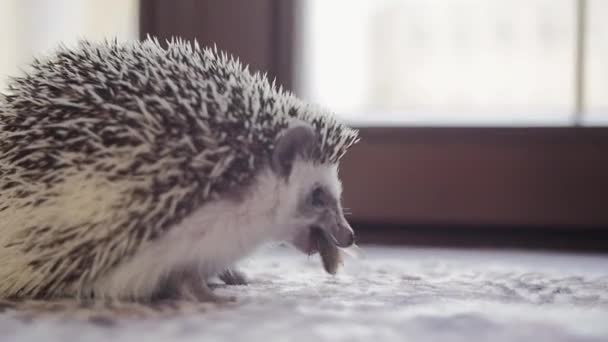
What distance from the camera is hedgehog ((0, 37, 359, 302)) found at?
0.97 meters

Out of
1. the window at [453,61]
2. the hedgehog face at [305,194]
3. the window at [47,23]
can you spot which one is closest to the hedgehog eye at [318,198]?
the hedgehog face at [305,194]

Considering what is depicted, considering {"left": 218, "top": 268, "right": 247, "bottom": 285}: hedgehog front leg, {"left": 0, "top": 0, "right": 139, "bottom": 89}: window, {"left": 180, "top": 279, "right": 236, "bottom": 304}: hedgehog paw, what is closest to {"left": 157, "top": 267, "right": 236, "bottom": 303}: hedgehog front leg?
{"left": 180, "top": 279, "right": 236, "bottom": 304}: hedgehog paw

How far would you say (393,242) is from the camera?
5.91ft

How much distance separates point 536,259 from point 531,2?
2.39ft

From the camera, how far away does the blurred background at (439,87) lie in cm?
186

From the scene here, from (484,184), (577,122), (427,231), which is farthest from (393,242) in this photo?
(577,122)

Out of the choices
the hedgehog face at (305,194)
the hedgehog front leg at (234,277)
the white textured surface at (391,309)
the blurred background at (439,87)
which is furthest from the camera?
the blurred background at (439,87)

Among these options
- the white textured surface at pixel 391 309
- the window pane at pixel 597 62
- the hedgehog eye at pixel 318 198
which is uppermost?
the window pane at pixel 597 62

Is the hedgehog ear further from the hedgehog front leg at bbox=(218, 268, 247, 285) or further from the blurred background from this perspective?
the blurred background

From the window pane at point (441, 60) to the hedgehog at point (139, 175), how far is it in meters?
0.94

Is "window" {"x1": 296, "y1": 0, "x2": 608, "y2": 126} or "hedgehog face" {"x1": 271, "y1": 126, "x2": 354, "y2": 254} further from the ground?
"window" {"x1": 296, "y1": 0, "x2": 608, "y2": 126}

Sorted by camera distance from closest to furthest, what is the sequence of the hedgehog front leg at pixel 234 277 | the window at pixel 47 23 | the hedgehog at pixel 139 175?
1. the hedgehog at pixel 139 175
2. the hedgehog front leg at pixel 234 277
3. the window at pixel 47 23

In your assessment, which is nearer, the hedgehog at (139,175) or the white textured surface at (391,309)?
the white textured surface at (391,309)

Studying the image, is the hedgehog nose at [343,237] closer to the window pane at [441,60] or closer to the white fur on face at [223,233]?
the white fur on face at [223,233]
